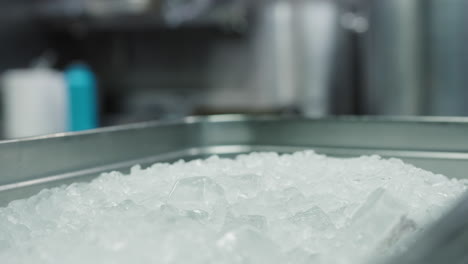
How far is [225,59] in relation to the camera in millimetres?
2434

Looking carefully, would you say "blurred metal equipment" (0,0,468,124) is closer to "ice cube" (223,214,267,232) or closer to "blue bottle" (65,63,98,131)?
"blue bottle" (65,63,98,131)

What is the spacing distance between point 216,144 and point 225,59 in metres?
1.62

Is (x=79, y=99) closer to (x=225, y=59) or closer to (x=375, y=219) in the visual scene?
(x=225, y=59)

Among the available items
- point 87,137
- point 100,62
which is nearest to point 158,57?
point 100,62

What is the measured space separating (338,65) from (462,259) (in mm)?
1859

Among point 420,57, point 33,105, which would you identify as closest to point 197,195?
point 420,57

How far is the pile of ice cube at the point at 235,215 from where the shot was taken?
0.39m

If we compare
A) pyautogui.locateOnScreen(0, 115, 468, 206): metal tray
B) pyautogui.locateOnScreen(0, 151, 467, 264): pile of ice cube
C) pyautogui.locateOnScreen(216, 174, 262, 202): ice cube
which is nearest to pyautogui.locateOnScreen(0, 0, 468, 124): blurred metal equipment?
pyautogui.locateOnScreen(0, 115, 468, 206): metal tray

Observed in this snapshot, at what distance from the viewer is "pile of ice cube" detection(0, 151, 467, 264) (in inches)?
15.5

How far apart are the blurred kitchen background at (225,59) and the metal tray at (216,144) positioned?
67 cm

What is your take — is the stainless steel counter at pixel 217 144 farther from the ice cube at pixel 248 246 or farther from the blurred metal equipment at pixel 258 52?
the blurred metal equipment at pixel 258 52

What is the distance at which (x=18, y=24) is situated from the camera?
2475mm

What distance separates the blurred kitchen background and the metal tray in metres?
0.67

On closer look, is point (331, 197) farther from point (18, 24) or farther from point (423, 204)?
point (18, 24)
